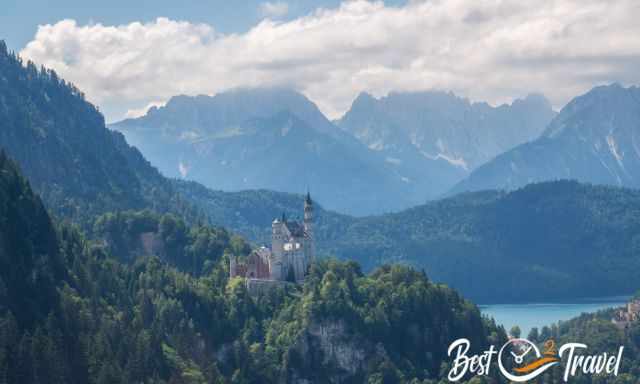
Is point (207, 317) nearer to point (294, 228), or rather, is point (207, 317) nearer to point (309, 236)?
point (294, 228)

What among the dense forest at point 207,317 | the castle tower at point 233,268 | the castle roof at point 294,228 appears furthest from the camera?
the castle tower at point 233,268

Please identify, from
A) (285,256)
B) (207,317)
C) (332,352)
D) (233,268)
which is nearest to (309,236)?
(285,256)

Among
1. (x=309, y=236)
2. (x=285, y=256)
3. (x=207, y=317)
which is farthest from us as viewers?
(x=309, y=236)

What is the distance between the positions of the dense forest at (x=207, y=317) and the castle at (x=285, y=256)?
92.6 inches

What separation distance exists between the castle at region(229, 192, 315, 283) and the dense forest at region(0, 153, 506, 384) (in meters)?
2.35

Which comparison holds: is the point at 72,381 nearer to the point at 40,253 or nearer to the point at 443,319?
the point at 40,253

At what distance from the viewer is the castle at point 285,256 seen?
7170 inches

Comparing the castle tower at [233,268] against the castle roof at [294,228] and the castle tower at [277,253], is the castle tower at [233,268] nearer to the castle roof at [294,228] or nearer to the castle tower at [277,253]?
the castle tower at [277,253]

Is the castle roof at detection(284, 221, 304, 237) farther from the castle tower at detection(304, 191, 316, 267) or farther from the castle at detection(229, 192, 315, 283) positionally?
the castle tower at detection(304, 191, 316, 267)

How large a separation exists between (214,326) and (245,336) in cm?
439

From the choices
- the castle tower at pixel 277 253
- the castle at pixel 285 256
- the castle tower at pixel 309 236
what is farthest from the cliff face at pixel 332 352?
the castle tower at pixel 309 236

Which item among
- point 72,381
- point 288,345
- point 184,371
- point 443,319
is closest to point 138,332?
point 184,371

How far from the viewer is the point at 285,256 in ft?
600

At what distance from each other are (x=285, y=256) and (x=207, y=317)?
14.1m
